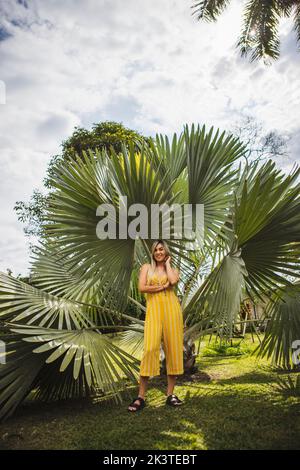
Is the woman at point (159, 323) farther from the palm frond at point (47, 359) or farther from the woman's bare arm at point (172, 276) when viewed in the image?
the palm frond at point (47, 359)

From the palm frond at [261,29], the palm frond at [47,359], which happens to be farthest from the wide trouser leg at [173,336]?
the palm frond at [261,29]

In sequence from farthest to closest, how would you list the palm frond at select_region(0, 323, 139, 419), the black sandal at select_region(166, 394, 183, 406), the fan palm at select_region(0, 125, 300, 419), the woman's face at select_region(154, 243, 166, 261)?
the black sandal at select_region(166, 394, 183, 406)
the woman's face at select_region(154, 243, 166, 261)
the fan palm at select_region(0, 125, 300, 419)
the palm frond at select_region(0, 323, 139, 419)

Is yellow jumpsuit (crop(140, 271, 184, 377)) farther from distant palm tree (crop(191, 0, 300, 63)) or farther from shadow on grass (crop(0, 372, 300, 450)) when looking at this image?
distant palm tree (crop(191, 0, 300, 63))

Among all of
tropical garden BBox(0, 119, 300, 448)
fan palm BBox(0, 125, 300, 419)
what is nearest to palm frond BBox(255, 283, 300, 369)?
tropical garden BBox(0, 119, 300, 448)

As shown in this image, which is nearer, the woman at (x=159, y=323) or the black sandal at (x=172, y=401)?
the woman at (x=159, y=323)

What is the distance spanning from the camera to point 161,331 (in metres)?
3.22

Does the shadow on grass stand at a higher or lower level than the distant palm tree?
lower

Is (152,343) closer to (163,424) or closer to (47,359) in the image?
(163,424)

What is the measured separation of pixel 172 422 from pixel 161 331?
768 mm

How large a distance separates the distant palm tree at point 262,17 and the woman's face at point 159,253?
11.1 m

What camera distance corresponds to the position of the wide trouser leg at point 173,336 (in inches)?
126

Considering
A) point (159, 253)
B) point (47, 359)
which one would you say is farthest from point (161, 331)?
point (47, 359)

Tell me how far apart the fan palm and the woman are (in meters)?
0.18

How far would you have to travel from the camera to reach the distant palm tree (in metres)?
11.4
